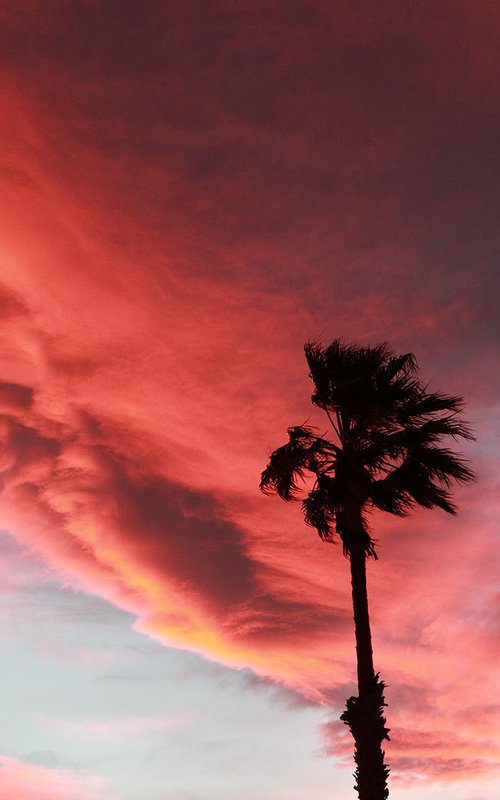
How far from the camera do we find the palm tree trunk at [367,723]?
18141 mm

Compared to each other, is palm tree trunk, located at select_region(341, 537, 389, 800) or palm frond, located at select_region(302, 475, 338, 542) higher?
palm frond, located at select_region(302, 475, 338, 542)

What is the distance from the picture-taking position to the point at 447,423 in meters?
22.3

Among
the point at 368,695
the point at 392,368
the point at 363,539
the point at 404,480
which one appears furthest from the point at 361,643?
the point at 392,368

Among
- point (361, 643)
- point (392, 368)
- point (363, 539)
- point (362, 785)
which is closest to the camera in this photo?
point (362, 785)

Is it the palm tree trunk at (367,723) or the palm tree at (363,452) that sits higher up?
the palm tree at (363,452)

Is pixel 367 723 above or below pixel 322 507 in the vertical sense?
below

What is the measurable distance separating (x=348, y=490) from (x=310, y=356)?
4.12m

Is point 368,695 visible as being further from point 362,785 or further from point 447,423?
point 447,423

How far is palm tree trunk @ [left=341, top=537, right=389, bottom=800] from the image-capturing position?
59.5ft

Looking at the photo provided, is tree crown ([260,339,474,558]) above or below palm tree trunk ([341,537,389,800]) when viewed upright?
above

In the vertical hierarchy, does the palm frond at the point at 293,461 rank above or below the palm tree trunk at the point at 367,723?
above

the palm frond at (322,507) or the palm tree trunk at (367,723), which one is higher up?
the palm frond at (322,507)

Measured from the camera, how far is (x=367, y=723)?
732 inches

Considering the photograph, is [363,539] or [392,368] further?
[392,368]
